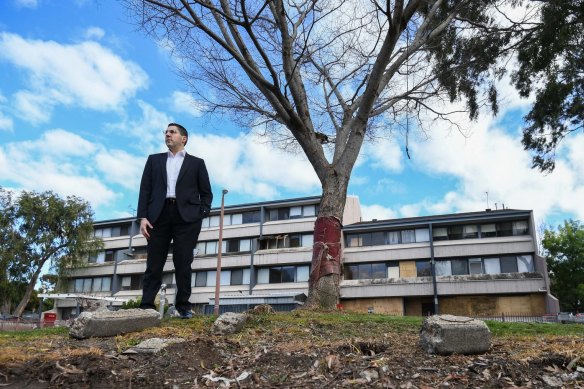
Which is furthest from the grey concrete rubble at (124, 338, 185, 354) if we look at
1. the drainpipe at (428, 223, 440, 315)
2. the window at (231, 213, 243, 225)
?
the window at (231, 213, 243, 225)

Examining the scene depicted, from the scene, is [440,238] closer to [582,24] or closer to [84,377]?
[582,24]

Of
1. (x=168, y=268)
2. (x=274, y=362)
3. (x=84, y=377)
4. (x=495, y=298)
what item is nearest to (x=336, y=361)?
(x=274, y=362)

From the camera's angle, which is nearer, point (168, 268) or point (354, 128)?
point (354, 128)

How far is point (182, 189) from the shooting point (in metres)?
5.61

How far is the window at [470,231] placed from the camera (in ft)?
133

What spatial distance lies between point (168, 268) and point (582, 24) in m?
42.8

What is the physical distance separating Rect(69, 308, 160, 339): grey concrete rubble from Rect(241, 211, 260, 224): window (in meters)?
43.3

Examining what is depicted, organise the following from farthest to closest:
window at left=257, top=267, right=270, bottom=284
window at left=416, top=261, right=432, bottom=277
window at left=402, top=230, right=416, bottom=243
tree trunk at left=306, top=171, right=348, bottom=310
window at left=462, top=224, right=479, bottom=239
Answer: window at left=257, top=267, right=270, bottom=284 → window at left=402, top=230, right=416, bottom=243 → window at left=462, top=224, right=479, bottom=239 → window at left=416, top=261, right=432, bottom=277 → tree trunk at left=306, top=171, right=348, bottom=310

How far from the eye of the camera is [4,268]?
37812 mm

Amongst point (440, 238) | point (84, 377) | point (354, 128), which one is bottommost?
point (84, 377)

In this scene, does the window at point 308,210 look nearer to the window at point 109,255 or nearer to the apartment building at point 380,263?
the apartment building at point 380,263

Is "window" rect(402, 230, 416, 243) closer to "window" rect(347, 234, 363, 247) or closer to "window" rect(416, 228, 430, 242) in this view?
"window" rect(416, 228, 430, 242)

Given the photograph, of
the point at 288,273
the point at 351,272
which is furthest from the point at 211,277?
the point at 351,272

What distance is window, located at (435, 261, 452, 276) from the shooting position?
3978cm
